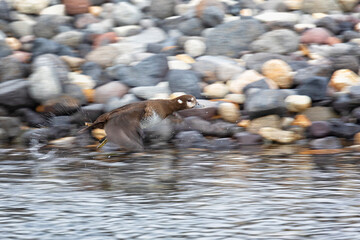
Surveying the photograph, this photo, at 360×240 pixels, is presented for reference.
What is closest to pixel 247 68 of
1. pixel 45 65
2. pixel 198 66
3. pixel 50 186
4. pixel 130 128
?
pixel 198 66

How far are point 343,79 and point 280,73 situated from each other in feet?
3.45

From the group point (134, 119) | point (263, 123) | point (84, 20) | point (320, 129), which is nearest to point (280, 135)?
point (263, 123)

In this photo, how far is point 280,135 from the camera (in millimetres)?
10461

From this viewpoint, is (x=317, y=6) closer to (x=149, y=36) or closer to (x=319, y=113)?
(x=149, y=36)

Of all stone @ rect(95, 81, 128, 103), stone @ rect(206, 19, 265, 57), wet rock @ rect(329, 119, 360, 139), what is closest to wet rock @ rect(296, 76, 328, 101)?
wet rock @ rect(329, 119, 360, 139)

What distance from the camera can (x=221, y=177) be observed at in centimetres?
809

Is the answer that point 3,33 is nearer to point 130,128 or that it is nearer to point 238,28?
point 238,28

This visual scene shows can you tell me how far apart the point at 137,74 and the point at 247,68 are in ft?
6.46

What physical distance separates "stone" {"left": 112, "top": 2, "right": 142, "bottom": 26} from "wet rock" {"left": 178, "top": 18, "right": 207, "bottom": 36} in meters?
1.23

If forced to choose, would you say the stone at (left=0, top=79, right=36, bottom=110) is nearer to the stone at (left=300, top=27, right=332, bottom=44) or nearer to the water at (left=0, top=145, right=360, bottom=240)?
the water at (left=0, top=145, right=360, bottom=240)

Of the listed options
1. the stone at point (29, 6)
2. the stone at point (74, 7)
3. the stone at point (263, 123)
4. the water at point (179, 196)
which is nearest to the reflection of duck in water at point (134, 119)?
the water at point (179, 196)

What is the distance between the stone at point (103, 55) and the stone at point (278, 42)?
2.64 metres

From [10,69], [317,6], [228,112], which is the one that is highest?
[317,6]

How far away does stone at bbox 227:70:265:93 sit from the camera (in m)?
11.6
